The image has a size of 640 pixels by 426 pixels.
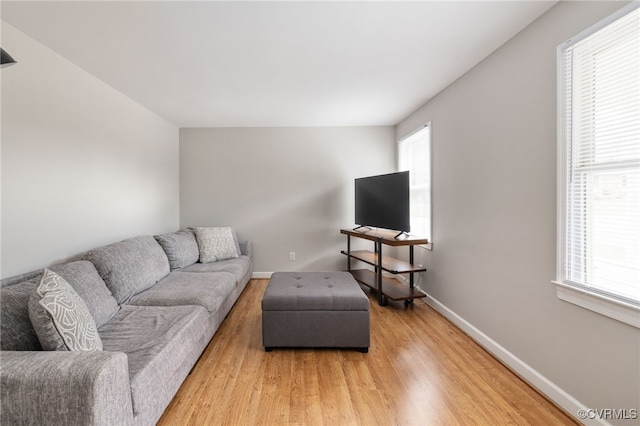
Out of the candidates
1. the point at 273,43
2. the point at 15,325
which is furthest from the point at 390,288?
the point at 15,325

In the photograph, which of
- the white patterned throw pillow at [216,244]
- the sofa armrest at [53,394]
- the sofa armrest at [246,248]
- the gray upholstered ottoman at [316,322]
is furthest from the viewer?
the sofa armrest at [246,248]

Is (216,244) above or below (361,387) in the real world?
above

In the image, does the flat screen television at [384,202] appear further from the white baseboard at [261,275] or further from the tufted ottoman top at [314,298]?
the white baseboard at [261,275]

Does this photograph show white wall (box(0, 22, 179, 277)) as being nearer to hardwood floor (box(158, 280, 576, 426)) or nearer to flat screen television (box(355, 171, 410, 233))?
hardwood floor (box(158, 280, 576, 426))

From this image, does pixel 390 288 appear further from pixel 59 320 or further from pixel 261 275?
pixel 59 320

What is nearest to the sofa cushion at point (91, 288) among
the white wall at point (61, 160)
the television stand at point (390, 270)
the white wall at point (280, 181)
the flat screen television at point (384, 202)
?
the white wall at point (61, 160)

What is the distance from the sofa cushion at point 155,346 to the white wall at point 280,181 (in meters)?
2.11

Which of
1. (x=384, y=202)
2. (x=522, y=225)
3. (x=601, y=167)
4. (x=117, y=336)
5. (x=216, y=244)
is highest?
(x=601, y=167)

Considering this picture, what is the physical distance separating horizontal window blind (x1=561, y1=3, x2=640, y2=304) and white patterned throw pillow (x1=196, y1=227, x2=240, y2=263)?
330cm

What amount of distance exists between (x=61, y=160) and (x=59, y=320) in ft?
4.81

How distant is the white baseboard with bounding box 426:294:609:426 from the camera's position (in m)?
1.40

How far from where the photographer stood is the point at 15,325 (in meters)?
1.22

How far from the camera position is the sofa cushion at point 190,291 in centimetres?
201

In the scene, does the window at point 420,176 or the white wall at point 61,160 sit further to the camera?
the window at point 420,176
